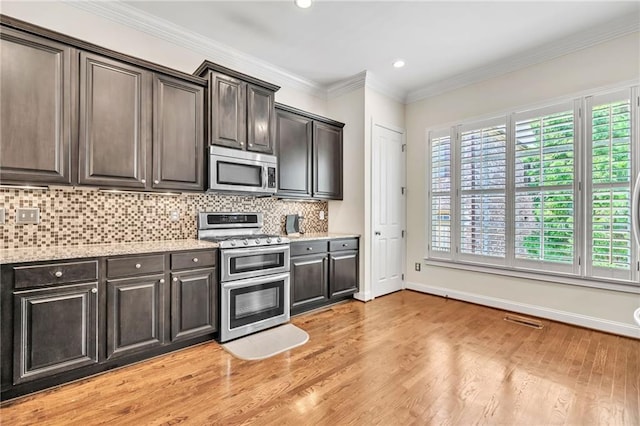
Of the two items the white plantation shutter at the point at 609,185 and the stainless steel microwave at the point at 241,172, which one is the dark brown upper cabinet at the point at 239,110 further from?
the white plantation shutter at the point at 609,185

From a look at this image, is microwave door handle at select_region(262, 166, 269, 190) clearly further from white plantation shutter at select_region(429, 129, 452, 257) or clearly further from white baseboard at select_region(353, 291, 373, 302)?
white plantation shutter at select_region(429, 129, 452, 257)

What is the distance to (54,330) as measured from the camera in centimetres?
198

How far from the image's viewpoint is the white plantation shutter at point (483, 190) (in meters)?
3.70

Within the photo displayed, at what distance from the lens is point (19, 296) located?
6.12 ft

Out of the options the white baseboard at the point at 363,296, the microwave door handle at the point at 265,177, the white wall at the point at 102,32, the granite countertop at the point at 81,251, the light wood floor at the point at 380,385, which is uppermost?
the white wall at the point at 102,32

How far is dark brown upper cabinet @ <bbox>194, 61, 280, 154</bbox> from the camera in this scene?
9.61 ft

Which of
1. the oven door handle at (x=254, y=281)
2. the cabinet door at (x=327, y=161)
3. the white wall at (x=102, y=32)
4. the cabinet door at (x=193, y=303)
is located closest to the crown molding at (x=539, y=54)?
the cabinet door at (x=327, y=161)

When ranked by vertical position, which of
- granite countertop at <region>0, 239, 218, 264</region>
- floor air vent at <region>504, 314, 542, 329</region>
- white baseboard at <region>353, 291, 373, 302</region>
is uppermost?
granite countertop at <region>0, 239, 218, 264</region>

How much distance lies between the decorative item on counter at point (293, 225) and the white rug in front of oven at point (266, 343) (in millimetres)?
1322

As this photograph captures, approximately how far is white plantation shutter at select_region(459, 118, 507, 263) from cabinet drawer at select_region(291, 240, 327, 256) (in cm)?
190

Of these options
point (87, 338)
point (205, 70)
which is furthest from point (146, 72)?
point (87, 338)

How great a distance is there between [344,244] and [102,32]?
3.27 metres

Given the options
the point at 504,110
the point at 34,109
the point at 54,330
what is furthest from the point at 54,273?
the point at 504,110

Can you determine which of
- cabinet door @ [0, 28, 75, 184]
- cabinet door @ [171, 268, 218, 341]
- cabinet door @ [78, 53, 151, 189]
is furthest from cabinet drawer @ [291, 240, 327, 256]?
cabinet door @ [0, 28, 75, 184]
